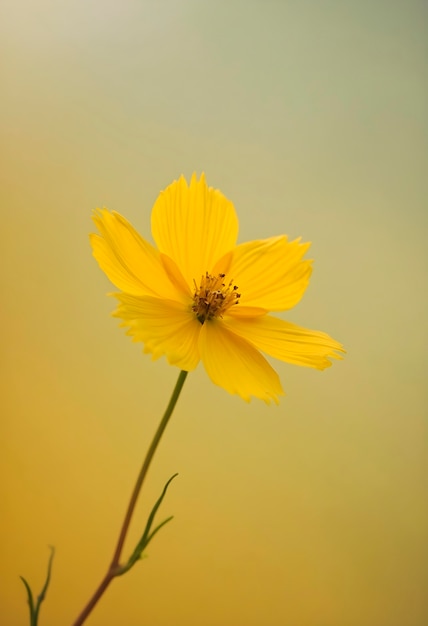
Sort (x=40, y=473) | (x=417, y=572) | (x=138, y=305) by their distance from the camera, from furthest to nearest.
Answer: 1. (x=417, y=572)
2. (x=40, y=473)
3. (x=138, y=305)

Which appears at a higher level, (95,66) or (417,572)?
(95,66)

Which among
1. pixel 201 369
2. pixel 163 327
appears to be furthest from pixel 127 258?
pixel 201 369

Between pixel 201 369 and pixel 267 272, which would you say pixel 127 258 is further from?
pixel 201 369

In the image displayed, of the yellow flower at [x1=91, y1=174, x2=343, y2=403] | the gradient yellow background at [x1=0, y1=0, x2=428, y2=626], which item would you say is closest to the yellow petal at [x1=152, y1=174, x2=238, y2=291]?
the yellow flower at [x1=91, y1=174, x2=343, y2=403]

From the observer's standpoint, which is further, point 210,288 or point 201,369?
point 201,369

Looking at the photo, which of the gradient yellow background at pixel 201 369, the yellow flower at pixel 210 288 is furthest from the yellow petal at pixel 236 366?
the gradient yellow background at pixel 201 369

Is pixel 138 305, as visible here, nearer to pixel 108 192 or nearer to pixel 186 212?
pixel 186 212

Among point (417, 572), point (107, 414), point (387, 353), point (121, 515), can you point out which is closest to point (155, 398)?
point (107, 414)
